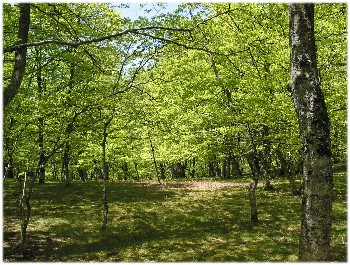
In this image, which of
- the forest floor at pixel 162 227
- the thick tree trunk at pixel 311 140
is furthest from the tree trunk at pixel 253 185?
the thick tree trunk at pixel 311 140

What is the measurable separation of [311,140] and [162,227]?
12.5 m

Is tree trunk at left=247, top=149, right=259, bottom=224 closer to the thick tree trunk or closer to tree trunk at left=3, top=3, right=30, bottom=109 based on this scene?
the thick tree trunk

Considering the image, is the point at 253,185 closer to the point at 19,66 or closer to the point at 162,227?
the point at 162,227

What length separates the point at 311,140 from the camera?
5.06 m

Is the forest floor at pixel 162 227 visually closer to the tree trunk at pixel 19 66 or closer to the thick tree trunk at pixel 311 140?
the thick tree trunk at pixel 311 140

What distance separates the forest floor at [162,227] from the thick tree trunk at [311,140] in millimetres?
6479

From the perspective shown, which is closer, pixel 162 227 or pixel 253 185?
pixel 253 185

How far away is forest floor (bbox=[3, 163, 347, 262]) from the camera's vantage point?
39.8ft

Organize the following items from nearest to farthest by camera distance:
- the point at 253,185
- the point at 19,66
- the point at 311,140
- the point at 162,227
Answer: the point at 311,140 → the point at 19,66 → the point at 253,185 → the point at 162,227

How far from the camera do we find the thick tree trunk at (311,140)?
4.98m

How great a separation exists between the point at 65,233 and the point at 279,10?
17011mm

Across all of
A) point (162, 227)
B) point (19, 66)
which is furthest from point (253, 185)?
point (19, 66)

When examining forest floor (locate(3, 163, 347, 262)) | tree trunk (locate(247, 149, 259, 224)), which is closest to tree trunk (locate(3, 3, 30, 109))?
forest floor (locate(3, 163, 347, 262))

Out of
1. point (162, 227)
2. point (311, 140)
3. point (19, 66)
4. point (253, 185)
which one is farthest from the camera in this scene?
point (162, 227)
